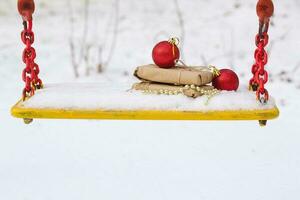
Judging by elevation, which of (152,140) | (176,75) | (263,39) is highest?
(263,39)

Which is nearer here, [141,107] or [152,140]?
[141,107]

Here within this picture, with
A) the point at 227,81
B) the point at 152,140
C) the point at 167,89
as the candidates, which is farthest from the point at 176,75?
the point at 152,140

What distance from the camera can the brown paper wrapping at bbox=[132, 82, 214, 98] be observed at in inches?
119

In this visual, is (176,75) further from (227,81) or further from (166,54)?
(227,81)

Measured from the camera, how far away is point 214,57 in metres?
7.09

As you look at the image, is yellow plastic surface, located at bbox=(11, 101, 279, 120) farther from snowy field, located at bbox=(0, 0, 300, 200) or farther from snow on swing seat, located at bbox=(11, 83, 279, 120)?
snowy field, located at bbox=(0, 0, 300, 200)

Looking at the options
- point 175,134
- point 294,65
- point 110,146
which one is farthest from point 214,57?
point 110,146

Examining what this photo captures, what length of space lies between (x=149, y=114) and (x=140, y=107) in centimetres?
9

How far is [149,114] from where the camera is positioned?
9.29 ft

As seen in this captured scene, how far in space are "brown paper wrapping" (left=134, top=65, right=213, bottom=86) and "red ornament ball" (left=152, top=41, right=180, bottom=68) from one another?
42 mm

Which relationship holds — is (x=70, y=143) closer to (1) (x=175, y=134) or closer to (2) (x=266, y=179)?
(1) (x=175, y=134)

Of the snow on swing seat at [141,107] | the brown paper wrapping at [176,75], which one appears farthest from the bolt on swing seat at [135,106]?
the brown paper wrapping at [176,75]

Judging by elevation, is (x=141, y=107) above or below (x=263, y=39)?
below

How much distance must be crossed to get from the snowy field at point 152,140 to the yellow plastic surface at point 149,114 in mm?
541
